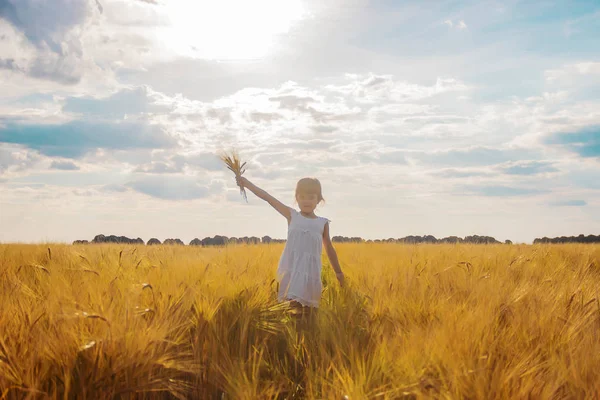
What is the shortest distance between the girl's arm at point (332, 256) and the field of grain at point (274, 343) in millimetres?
333

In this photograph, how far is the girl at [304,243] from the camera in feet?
14.6

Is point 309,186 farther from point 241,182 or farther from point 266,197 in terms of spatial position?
point 241,182

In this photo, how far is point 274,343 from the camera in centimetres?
321

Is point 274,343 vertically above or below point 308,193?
below

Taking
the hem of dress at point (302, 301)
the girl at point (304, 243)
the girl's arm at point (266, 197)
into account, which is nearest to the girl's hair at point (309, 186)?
the girl at point (304, 243)

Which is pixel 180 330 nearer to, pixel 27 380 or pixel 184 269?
pixel 27 380

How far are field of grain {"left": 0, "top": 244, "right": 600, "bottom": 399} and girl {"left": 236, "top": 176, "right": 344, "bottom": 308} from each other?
353 mm

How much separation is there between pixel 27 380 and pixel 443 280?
3594 millimetres

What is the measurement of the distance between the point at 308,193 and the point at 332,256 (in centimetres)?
60

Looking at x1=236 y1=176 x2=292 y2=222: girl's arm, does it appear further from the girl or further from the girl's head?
the girl's head

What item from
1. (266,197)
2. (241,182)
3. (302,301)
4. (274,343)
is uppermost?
(241,182)

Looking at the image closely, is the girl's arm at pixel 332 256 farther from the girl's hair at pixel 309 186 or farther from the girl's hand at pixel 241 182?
the girl's hand at pixel 241 182

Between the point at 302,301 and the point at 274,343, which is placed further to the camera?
the point at 302,301

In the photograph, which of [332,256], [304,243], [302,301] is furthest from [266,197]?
[302,301]
